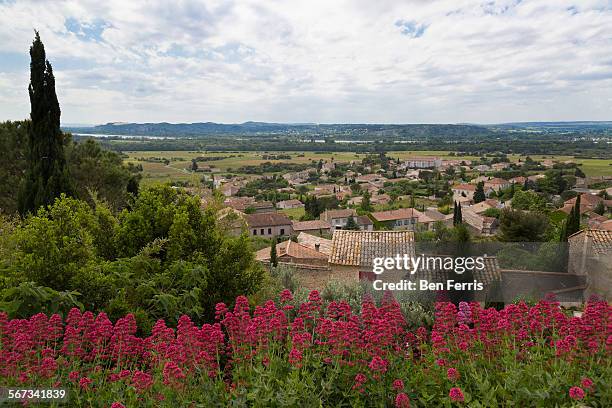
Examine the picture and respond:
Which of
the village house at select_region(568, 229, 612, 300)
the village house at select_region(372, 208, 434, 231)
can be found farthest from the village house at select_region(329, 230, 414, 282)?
the village house at select_region(372, 208, 434, 231)

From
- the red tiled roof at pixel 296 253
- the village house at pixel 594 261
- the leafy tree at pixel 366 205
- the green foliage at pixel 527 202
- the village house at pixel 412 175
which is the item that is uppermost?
the village house at pixel 594 261

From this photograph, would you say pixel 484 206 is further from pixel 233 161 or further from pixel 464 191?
pixel 233 161

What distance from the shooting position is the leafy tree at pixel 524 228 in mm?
31438

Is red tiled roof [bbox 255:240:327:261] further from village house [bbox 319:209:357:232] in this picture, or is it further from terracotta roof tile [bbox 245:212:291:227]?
village house [bbox 319:209:357:232]

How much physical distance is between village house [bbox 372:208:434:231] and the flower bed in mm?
47649

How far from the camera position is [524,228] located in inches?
1253

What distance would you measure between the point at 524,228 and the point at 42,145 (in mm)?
30500

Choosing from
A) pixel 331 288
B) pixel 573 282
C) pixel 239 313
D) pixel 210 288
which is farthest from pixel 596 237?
pixel 239 313

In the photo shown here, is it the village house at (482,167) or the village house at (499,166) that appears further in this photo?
the village house at (482,167)

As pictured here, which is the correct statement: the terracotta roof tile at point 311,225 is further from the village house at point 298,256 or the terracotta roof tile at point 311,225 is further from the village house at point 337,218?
the village house at point 298,256

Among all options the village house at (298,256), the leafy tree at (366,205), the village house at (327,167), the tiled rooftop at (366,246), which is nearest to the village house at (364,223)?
the leafy tree at (366,205)

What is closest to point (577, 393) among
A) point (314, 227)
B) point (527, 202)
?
point (314, 227)

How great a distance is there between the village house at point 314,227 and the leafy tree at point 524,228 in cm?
2016

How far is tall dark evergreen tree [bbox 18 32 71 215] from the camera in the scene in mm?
10430
